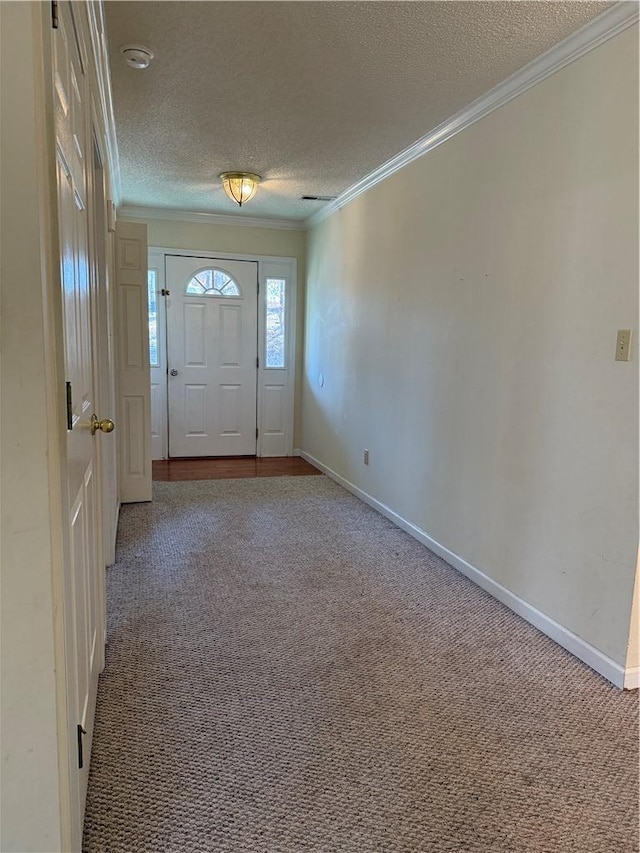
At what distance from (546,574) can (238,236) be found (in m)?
4.37

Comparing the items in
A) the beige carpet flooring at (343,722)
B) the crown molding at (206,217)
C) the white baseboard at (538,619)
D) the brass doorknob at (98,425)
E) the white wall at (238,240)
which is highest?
the crown molding at (206,217)

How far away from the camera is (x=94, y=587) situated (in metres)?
1.74

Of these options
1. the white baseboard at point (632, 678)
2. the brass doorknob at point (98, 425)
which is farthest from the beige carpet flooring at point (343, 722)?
the brass doorknob at point (98, 425)

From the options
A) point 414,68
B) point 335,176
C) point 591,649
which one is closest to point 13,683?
point 591,649

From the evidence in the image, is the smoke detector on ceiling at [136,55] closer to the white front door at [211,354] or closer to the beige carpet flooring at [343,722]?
the beige carpet flooring at [343,722]

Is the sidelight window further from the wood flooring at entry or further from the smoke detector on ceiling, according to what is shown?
the smoke detector on ceiling

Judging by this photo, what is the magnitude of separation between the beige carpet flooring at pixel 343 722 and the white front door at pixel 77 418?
220mm

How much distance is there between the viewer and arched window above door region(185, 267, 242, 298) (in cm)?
531

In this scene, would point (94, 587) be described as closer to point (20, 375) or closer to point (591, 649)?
point (20, 375)

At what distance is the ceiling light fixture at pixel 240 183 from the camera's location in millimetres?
3795

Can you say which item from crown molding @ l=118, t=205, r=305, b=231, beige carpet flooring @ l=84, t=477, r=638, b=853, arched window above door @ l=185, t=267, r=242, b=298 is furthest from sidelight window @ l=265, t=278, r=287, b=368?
beige carpet flooring @ l=84, t=477, r=638, b=853

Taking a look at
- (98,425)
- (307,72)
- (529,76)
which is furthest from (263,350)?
(98,425)

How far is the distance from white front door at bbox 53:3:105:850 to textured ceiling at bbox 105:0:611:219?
74 centimetres

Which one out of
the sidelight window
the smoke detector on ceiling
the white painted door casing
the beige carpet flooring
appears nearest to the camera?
the beige carpet flooring
